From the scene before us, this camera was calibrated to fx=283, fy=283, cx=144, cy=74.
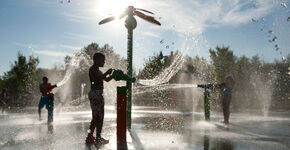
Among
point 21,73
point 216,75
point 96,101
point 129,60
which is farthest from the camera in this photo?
point 21,73

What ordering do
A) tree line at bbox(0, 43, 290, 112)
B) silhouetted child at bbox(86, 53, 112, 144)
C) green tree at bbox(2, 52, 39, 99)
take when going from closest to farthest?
1. silhouetted child at bbox(86, 53, 112, 144)
2. tree line at bbox(0, 43, 290, 112)
3. green tree at bbox(2, 52, 39, 99)

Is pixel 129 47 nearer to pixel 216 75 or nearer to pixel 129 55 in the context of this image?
pixel 129 55

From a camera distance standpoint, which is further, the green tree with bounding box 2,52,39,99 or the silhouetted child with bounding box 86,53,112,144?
the green tree with bounding box 2,52,39,99

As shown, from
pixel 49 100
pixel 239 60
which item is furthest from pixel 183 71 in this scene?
pixel 49 100

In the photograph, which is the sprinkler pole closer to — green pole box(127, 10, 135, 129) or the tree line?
green pole box(127, 10, 135, 129)

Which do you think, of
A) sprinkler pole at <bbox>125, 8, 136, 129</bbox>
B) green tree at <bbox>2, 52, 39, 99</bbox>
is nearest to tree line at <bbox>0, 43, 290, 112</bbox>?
green tree at <bbox>2, 52, 39, 99</bbox>

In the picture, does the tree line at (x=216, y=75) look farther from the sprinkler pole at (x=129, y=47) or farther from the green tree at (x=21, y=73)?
the sprinkler pole at (x=129, y=47)

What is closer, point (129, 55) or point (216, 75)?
point (129, 55)

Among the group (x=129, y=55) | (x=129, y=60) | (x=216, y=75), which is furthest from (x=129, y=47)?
(x=216, y=75)

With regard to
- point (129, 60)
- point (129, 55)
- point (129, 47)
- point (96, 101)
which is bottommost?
point (96, 101)

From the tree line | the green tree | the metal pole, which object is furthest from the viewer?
the green tree

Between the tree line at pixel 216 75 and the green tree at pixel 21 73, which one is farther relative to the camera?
the green tree at pixel 21 73

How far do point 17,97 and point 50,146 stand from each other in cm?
3318

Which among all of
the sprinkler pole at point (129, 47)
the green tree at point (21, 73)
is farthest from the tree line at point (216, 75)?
the sprinkler pole at point (129, 47)
